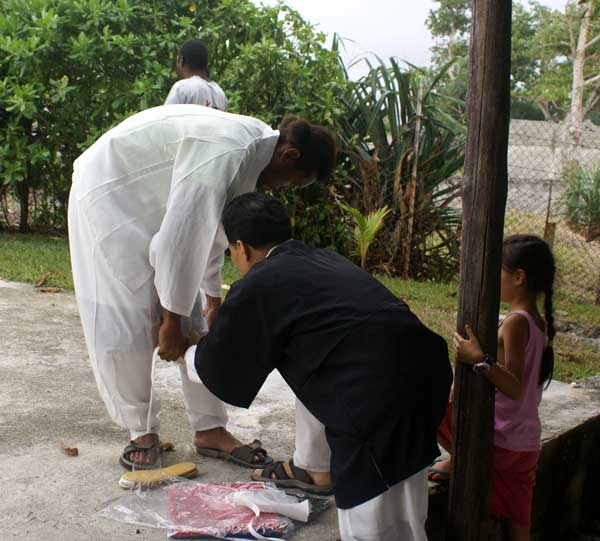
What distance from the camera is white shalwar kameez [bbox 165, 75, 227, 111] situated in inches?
228

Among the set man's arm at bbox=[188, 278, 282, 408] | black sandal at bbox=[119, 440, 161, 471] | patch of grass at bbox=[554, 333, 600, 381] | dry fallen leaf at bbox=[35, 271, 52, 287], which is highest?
man's arm at bbox=[188, 278, 282, 408]

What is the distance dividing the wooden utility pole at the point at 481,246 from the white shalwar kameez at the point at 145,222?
0.73 m

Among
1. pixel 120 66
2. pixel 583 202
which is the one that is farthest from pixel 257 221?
pixel 583 202

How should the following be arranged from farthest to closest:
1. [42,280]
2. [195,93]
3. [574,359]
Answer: [42,280] → [195,93] → [574,359]

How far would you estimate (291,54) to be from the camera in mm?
8578

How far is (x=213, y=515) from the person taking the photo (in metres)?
2.66

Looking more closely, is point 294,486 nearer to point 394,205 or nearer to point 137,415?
point 137,415

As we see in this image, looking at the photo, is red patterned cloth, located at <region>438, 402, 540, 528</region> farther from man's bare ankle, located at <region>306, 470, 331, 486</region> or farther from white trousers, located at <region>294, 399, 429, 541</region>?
white trousers, located at <region>294, 399, 429, 541</region>

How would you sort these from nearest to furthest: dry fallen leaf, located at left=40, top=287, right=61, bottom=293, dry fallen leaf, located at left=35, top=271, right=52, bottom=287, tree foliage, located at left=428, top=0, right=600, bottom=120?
dry fallen leaf, located at left=40, top=287, right=61, bottom=293
dry fallen leaf, located at left=35, top=271, right=52, bottom=287
tree foliage, located at left=428, top=0, right=600, bottom=120

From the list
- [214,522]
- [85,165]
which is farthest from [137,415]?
[85,165]

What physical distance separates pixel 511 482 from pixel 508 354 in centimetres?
54

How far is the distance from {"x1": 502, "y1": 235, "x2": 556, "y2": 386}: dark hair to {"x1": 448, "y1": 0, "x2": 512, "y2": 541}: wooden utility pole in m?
0.28

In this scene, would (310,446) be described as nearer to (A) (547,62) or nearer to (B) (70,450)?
(B) (70,450)

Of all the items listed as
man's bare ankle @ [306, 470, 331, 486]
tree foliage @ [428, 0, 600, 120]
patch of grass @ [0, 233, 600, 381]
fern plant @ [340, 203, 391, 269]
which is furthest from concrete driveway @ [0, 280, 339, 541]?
tree foliage @ [428, 0, 600, 120]
